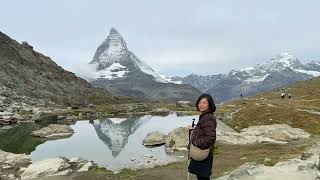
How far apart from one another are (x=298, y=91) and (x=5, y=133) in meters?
103

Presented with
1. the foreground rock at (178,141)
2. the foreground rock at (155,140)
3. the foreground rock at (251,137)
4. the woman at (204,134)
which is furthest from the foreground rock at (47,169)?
the woman at (204,134)

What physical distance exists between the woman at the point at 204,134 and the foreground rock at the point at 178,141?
37681 mm

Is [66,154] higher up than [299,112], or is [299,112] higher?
[299,112]

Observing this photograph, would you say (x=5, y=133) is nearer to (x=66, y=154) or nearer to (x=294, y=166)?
(x=66, y=154)

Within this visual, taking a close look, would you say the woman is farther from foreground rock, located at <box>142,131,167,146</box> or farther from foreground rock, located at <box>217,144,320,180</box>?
foreground rock, located at <box>142,131,167,146</box>

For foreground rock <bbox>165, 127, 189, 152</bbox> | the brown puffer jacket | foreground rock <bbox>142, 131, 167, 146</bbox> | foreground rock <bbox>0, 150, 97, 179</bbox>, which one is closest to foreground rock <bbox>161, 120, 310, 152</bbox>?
foreground rock <bbox>165, 127, 189, 152</bbox>

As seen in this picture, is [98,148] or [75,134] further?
[75,134]

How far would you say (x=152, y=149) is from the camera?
200 feet

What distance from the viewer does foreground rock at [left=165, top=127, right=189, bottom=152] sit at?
189ft

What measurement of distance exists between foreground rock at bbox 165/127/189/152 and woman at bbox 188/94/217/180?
3768 centimetres

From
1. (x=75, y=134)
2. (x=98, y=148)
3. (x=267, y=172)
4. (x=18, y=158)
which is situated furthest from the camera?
(x=75, y=134)

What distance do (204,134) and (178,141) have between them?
133 ft

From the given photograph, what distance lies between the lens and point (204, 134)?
1864cm

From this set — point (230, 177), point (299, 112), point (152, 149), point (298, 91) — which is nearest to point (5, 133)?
point (152, 149)
